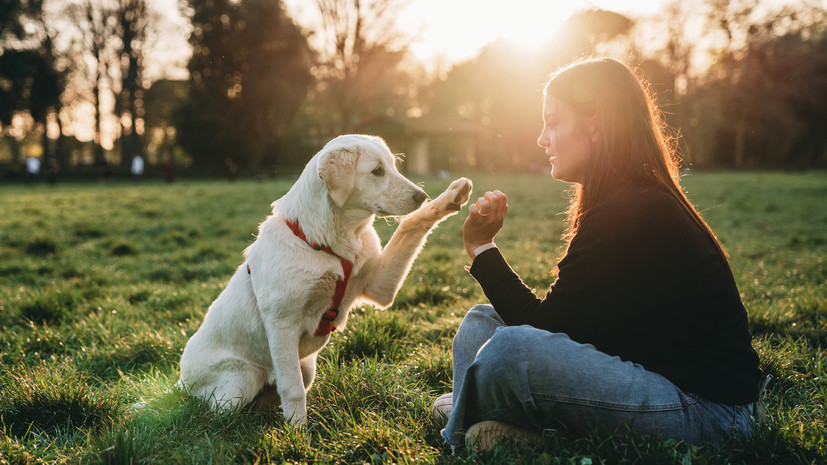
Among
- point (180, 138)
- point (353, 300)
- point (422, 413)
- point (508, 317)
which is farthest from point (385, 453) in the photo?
point (180, 138)

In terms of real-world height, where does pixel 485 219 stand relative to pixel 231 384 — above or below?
above

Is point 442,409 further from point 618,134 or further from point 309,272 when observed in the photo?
point 618,134

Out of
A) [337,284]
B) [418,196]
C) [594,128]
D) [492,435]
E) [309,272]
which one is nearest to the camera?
[492,435]

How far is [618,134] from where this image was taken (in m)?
2.34

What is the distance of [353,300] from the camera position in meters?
3.27

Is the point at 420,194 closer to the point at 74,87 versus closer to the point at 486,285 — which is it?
the point at 486,285

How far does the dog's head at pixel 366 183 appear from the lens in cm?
299

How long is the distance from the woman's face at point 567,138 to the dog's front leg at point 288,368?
1.66 m

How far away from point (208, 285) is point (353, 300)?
361 cm

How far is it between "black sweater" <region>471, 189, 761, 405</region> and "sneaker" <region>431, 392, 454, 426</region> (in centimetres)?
89

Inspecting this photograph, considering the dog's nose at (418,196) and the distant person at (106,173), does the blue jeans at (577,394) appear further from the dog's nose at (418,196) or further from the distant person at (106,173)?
the distant person at (106,173)

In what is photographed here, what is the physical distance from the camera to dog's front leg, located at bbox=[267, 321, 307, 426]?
2793mm

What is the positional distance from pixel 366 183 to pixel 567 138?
121cm

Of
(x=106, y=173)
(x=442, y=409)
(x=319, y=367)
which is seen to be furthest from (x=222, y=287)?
(x=106, y=173)
